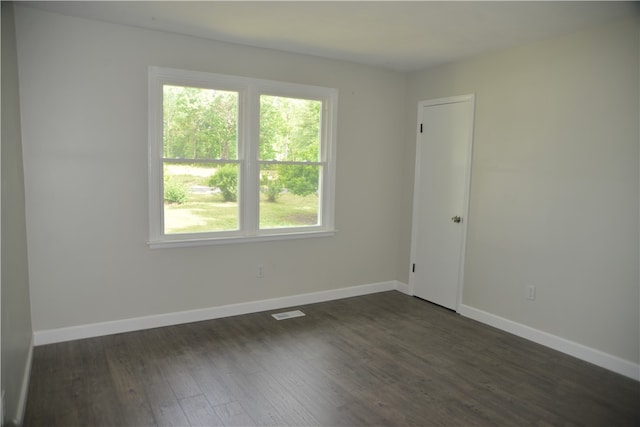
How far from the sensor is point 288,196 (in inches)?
173

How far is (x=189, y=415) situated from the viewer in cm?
249

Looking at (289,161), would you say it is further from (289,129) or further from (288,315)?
(288,315)

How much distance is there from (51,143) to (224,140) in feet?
4.41

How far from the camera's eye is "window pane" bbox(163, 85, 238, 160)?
3.72 meters

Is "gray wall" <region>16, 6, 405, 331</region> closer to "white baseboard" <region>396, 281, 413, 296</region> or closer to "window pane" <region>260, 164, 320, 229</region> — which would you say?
"window pane" <region>260, 164, 320, 229</region>

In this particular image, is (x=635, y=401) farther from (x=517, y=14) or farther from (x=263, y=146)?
(x=263, y=146)

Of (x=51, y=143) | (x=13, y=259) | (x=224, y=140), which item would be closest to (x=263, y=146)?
(x=224, y=140)

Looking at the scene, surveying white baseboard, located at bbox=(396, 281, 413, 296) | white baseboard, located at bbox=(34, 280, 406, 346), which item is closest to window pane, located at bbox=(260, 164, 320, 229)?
white baseboard, located at bbox=(34, 280, 406, 346)

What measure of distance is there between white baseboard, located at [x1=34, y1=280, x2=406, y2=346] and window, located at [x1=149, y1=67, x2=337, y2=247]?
638 mm

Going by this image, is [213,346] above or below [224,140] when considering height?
below

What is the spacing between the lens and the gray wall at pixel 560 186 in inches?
123

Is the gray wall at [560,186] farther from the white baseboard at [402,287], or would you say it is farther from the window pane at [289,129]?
the window pane at [289,129]

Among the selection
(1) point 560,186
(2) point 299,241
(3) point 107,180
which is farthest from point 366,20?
(3) point 107,180

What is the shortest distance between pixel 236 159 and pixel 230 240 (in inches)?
29.5
